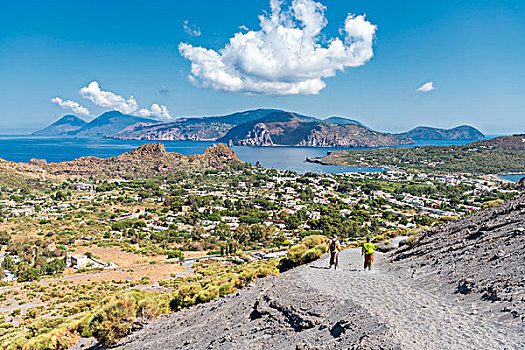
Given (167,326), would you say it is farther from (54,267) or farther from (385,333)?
(54,267)

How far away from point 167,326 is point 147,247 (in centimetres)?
2618

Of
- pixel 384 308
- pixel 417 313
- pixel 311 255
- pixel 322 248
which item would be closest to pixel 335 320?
pixel 384 308

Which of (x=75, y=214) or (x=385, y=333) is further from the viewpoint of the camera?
(x=75, y=214)

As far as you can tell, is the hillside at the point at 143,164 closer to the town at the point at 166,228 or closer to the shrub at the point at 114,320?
the town at the point at 166,228

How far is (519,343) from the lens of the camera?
464 cm

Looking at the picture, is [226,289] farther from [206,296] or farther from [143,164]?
[143,164]

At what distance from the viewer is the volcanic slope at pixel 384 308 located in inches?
205

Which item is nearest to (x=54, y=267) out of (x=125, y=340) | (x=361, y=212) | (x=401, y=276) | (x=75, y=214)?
(x=125, y=340)

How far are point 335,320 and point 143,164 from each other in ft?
334

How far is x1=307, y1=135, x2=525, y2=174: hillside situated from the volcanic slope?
353 feet

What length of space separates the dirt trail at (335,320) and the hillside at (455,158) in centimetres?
11034

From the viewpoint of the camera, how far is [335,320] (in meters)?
6.32

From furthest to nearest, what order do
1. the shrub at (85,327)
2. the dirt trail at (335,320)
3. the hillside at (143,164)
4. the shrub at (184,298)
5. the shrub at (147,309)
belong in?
the hillside at (143,164) < the shrub at (184,298) < the shrub at (147,309) < the shrub at (85,327) < the dirt trail at (335,320)

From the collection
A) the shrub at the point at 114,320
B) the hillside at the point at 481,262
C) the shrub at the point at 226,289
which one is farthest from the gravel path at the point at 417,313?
the shrub at the point at 114,320
